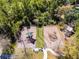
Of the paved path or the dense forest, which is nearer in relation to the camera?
the paved path

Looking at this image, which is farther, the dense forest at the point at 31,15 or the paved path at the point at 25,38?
the dense forest at the point at 31,15

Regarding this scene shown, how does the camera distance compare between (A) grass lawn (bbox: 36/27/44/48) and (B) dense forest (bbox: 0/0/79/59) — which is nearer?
(A) grass lawn (bbox: 36/27/44/48)

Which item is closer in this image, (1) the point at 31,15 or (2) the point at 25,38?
(2) the point at 25,38

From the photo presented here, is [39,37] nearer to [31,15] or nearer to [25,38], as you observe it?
[25,38]

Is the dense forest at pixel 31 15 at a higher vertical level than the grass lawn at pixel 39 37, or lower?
higher

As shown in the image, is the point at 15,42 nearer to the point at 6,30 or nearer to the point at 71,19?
the point at 6,30

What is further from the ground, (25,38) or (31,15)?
(31,15)

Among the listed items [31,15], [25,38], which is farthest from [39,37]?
[31,15]

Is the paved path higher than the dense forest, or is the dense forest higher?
the dense forest

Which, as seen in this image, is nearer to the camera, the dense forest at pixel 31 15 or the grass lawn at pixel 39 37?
the grass lawn at pixel 39 37
